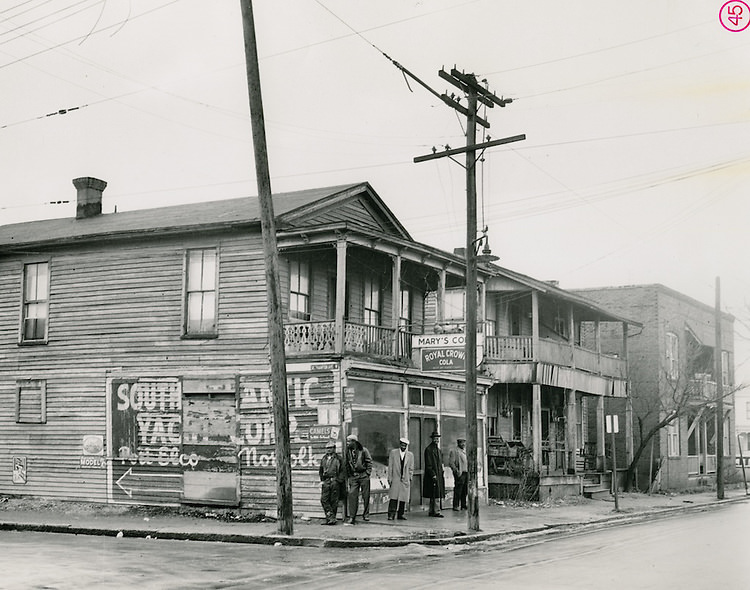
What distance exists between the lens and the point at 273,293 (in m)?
17.8

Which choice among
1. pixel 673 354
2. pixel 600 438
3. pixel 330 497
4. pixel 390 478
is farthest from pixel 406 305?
pixel 673 354

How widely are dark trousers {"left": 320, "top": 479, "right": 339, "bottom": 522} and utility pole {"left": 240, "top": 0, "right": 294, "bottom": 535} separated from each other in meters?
1.94

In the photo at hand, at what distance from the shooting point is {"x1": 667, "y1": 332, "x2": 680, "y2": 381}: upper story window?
40.9m

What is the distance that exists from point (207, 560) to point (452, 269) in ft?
39.4

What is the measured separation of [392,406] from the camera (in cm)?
2258

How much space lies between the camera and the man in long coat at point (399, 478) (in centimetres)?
2122

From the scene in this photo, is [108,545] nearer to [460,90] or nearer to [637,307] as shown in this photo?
[460,90]

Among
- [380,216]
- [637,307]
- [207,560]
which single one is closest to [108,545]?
[207,560]

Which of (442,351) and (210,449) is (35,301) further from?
(442,351)

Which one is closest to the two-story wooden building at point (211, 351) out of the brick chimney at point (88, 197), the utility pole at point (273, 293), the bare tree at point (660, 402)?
the brick chimney at point (88, 197)

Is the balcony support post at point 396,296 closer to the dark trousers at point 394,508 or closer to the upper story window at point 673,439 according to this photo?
the dark trousers at point 394,508

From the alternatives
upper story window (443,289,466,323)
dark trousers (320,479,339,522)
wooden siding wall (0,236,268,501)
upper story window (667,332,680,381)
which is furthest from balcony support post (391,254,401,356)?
upper story window (667,332,680,381)

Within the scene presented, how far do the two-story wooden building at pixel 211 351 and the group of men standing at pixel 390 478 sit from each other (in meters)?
0.71

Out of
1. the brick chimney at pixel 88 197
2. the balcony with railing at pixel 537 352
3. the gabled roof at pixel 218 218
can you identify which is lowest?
the balcony with railing at pixel 537 352
